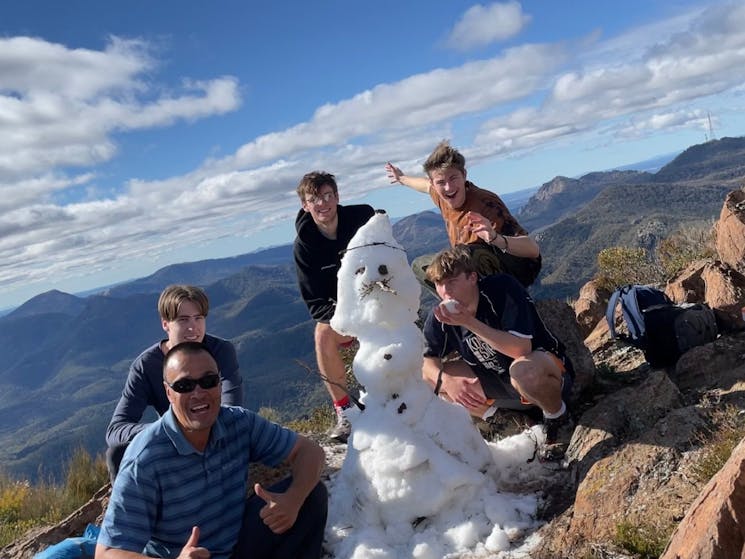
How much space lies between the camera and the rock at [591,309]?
827 cm

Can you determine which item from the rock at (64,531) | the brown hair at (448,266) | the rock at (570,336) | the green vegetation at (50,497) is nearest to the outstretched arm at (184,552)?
the brown hair at (448,266)

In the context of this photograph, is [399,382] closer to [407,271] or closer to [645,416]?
[407,271]

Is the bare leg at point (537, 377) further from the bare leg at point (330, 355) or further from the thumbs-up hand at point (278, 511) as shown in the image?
the bare leg at point (330, 355)

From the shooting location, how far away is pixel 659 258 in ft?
44.5

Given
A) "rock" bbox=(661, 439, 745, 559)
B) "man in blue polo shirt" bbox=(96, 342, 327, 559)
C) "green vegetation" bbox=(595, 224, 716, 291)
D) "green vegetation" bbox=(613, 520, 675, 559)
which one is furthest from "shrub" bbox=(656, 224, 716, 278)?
"man in blue polo shirt" bbox=(96, 342, 327, 559)

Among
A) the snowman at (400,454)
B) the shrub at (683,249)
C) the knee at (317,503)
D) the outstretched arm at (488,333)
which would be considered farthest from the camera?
the shrub at (683,249)

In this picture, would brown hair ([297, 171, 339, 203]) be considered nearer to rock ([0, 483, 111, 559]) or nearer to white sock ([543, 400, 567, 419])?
white sock ([543, 400, 567, 419])

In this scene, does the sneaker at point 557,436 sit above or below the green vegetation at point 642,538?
below

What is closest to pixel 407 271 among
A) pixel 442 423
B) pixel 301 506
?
pixel 442 423

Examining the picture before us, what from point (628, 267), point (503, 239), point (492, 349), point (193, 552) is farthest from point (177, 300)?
point (628, 267)

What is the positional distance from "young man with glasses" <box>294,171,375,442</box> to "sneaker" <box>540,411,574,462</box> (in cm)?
197

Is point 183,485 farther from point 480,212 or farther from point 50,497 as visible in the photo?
point 50,497

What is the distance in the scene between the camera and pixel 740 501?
2.50m

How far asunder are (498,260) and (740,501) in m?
3.11
